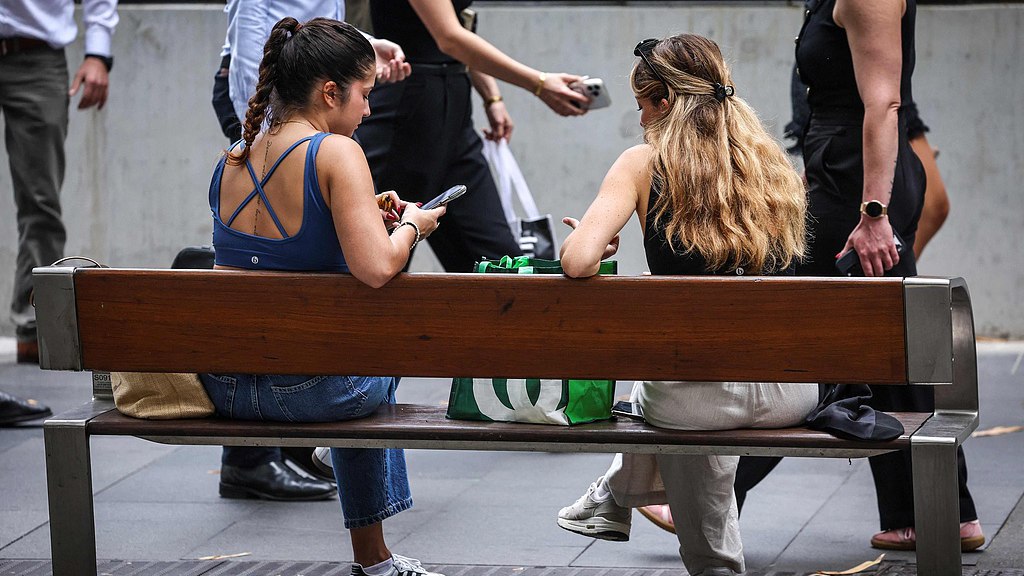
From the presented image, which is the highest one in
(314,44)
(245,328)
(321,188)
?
(314,44)

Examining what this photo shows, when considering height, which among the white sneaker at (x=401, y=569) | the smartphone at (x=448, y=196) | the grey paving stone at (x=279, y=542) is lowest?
the grey paving stone at (x=279, y=542)

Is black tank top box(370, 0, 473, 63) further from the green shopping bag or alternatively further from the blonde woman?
the green shopping bag

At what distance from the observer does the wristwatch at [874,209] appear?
3895 mm

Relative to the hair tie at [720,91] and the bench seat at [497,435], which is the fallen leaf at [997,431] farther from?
the hair tie at [720,91]

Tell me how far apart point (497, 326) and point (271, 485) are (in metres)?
1.89

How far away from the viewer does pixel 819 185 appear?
414 centimetres

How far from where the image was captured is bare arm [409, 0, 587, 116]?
4672mm

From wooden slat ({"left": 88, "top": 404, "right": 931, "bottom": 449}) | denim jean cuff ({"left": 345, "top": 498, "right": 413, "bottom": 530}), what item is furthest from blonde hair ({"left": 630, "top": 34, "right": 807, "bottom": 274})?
denim jean cuff ({"left": 345, "top": 498, "right": 413, "bottom": 530})

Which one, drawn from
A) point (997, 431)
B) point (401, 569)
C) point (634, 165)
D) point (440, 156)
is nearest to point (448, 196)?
point (634, 165)

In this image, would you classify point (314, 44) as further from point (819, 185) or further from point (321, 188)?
point (819, 185)

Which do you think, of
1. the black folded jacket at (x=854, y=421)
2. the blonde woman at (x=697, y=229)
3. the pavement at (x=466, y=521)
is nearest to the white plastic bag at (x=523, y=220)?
the pavement at (x=466, y=521)

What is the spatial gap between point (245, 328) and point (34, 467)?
2353 mm

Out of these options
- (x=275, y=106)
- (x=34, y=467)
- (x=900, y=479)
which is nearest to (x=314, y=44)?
(x=275, y=106)

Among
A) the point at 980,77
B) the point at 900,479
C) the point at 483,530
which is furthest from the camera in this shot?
the point at 980,77
